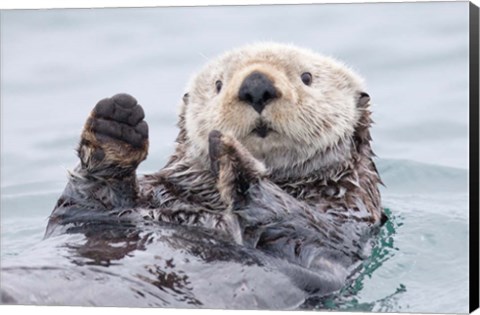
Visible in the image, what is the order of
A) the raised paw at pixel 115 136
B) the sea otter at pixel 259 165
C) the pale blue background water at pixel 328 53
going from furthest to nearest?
the pale blue background water at pixel 328 53 < the sea otter at pixel 259 165 < the raised paw at pixel 115 136

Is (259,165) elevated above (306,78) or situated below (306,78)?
below

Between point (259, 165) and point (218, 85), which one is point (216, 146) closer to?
point (259, 165)

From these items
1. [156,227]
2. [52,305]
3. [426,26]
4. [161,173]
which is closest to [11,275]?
[52,305]

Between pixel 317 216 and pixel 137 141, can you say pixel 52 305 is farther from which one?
pixel 317 216

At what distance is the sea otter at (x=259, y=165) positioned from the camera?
4.29 metres

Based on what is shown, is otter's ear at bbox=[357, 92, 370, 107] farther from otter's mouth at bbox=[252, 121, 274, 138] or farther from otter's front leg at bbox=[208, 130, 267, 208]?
otter's front leg at bbox=[208, 130, 267, 208]

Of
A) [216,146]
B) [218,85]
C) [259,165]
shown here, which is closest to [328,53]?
[218,85]

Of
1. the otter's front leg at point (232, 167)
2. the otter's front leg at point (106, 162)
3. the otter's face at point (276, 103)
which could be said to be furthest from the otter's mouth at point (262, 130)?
the otter's front leg at point (106, 162)

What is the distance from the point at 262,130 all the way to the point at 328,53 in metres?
0.80

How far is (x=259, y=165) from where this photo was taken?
4.33 metres

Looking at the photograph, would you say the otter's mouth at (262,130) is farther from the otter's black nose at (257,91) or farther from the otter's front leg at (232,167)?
the otter's front leg at (232,167)

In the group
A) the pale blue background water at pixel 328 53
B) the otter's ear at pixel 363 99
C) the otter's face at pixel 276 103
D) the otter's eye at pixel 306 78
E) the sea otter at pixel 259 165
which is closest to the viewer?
the sea otter at pixel 259 165

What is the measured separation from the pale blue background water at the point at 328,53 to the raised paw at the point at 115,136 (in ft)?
2.29

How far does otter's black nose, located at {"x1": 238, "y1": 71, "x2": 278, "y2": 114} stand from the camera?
4340 millimetres
